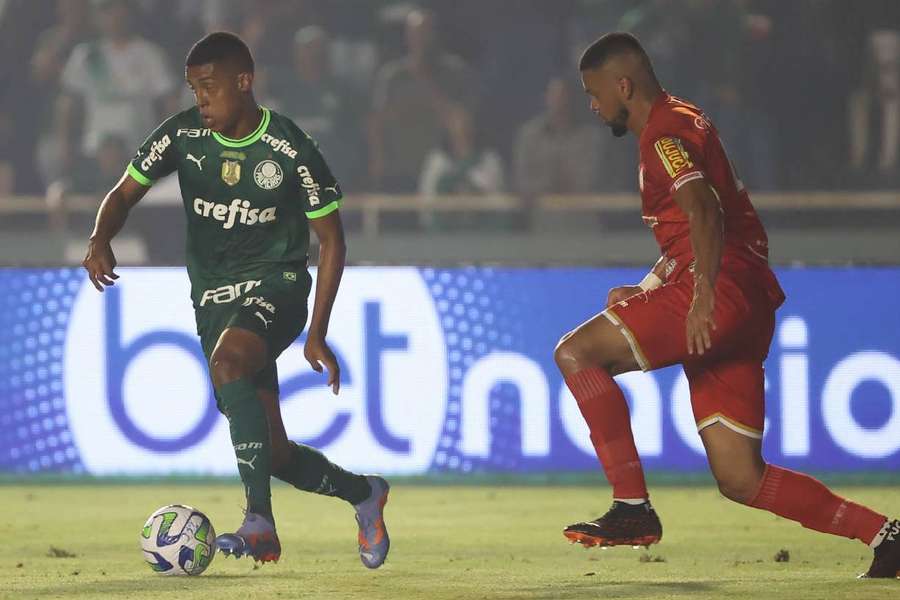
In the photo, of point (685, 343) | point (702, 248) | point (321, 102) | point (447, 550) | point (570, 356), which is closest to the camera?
point (702, 248)

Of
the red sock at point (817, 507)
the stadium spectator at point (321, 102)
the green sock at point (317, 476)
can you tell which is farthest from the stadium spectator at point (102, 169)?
the red sock at point (817, 507)

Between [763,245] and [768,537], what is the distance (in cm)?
219

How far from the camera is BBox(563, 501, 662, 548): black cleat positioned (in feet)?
17.7

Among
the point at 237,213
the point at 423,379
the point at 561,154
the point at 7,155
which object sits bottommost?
A: the point at 423,379

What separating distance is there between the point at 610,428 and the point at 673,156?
94 centimetres

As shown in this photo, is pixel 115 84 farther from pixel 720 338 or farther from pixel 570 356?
pixel 720 338

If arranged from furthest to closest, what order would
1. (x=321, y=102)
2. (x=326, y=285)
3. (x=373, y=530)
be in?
1. (x=321, y=102)
2. (x=373, y=530)
3. (x=326, y=285)

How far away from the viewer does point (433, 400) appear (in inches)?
379

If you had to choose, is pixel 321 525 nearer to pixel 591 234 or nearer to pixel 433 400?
pixel 433 400

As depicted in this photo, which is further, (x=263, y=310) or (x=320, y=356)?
(x=263, y=310)

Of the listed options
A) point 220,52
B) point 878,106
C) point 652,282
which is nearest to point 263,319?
point 220,52

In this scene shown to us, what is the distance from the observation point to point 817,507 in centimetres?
559

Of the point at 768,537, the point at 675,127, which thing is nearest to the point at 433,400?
the point at 768,537

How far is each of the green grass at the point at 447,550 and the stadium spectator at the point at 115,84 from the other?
160 inches
